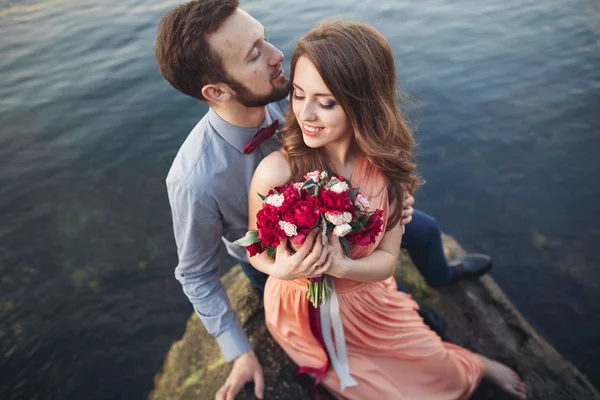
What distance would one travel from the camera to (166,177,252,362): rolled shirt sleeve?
297 cm

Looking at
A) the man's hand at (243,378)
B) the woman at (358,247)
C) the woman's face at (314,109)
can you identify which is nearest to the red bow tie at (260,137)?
the woman at (358,247)

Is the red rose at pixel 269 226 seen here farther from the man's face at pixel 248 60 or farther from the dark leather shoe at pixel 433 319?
the dark leather shoe at pixel 433 319

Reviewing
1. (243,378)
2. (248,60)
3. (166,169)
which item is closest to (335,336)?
(243,378)

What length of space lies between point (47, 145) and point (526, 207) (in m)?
7.89

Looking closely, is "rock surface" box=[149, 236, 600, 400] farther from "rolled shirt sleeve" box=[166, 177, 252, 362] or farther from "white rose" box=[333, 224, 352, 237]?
"white rose" box=[333, 224, 352, 237]

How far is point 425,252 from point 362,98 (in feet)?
6.55

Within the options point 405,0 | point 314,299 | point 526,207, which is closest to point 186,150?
point 314,299

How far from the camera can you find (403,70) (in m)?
8.56

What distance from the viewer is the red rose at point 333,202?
231 centimetres

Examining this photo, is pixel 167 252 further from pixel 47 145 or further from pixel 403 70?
pixel 403 70

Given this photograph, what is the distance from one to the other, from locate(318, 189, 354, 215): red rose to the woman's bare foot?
2.20 metres

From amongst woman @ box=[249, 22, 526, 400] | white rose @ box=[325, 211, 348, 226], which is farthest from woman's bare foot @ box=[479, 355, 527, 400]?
white rose @ box=[325, 211, 348, 226]

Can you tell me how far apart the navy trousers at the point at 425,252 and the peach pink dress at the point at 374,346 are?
69cm

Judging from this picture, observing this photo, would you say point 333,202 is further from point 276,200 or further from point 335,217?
point 276,200
